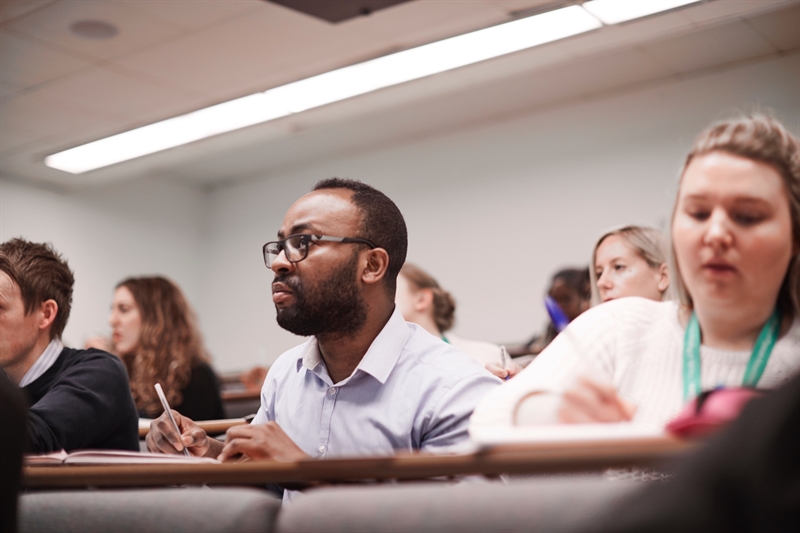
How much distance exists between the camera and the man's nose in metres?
1.74

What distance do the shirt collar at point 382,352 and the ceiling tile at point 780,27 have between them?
3156 millimetres

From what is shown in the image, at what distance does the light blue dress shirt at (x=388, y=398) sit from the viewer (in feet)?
5.01

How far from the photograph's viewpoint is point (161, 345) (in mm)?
3564

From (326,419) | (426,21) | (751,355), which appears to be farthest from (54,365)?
(426,21)

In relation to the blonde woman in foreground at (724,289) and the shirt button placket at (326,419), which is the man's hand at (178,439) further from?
the blonde woman in foreground at (724,289)

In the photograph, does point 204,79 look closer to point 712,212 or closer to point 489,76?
point 489,76

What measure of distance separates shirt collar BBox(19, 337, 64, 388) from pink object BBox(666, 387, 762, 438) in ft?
5.39

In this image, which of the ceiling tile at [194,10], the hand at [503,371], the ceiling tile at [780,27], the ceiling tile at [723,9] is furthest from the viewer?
the ceiling tile at [780,27]

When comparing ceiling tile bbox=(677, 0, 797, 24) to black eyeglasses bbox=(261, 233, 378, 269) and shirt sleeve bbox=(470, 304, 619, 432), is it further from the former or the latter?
shirt sleeve bbox=(470, 304, 619, 432)

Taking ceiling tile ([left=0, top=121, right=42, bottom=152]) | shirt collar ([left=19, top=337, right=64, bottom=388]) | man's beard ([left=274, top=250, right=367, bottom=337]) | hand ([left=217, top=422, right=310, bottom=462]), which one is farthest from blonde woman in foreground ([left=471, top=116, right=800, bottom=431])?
ceiling tile ([left=0, top=121, right=42, bottom=152])

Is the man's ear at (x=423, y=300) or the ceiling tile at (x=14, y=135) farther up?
the ceiling tile at (x=14, y=135)

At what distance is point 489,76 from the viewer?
479 cm

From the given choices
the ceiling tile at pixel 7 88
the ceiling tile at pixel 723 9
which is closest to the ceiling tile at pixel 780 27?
the ceiling tile at pixel 723 9

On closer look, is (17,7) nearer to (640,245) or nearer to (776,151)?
(640,245)
